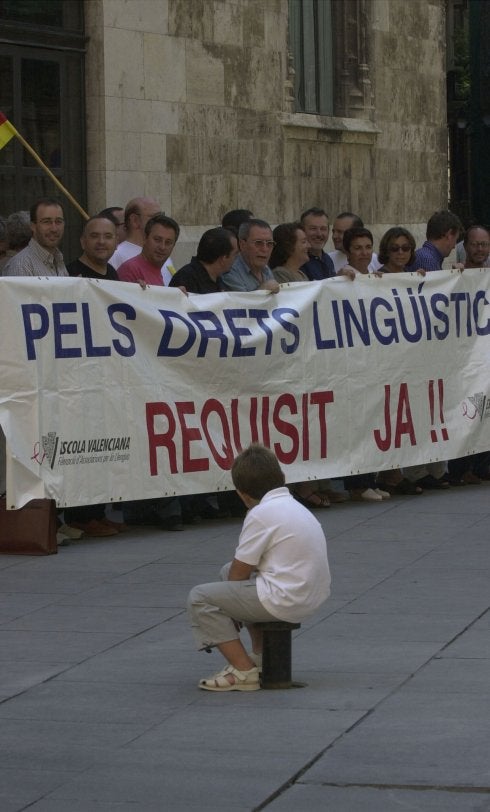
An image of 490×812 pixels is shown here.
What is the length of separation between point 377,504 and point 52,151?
5.80 meters

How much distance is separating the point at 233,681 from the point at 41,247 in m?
4.69

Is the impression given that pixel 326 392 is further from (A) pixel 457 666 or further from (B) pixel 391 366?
(A) pixel 457 666

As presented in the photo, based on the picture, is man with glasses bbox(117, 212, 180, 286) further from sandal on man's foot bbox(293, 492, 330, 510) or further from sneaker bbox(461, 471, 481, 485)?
sneaker bbox(461, 471, 481, 485)

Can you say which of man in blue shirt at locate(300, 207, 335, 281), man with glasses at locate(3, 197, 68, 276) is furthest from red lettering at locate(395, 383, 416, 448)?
man with glasses at locate(3, 197, 68, 276)

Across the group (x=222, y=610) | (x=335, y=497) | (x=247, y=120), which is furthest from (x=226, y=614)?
(x=247, y=120)

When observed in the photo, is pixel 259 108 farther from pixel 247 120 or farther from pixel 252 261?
pixel 252 261

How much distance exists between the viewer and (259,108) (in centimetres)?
1892

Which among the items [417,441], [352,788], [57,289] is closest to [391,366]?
[417,441]

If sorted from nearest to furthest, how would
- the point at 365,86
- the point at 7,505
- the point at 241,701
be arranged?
1. the point at 241,701
2. the point at 7,505
3. the point at 365,86

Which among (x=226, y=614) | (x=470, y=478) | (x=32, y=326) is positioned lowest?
(x=470, y=478)

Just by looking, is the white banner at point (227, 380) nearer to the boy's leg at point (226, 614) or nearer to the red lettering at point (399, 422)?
the red lettering at point (399, 422)

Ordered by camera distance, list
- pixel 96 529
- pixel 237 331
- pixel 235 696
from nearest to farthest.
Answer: pixel 235 696, pixel 96 529, pixel 237 331

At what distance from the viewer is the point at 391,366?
1258 centimetres

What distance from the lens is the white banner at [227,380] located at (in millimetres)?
10227
